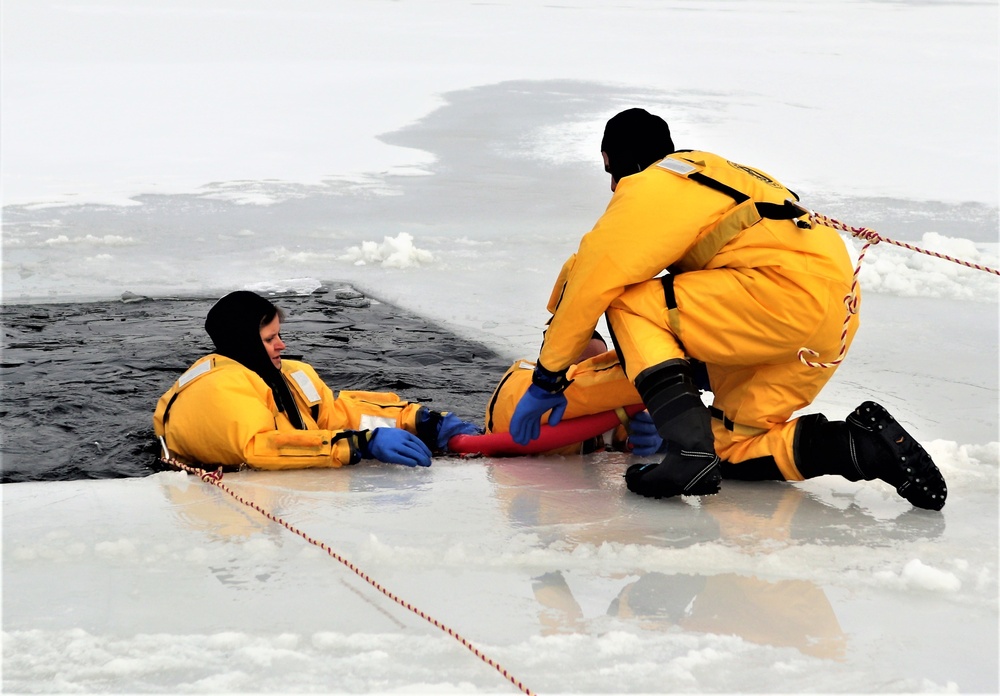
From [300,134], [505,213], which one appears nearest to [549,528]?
[505,213]

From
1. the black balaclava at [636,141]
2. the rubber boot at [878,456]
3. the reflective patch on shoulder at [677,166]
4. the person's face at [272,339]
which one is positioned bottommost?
the rubber boot at [878,456]

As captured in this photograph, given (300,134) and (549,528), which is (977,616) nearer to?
(549,528)

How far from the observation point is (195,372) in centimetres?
389

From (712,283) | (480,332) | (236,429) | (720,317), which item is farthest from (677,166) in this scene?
(480,332)

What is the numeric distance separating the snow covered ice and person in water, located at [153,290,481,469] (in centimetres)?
14

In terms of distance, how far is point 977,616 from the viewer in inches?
103

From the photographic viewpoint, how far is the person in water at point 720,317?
334cm

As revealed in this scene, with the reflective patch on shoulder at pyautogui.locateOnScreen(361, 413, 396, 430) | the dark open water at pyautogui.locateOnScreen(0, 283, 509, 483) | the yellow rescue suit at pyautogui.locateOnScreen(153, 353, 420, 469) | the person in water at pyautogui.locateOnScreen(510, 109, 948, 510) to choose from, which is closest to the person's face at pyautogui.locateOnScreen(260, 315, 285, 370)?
the yellow rescue suit at pyautogui.locateOnScreen(153, 353, 420, 469)

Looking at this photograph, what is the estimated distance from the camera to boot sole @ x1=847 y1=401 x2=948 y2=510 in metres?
3.31

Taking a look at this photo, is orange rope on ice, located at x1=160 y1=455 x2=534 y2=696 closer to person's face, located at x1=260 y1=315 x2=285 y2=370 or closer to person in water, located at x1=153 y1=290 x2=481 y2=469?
person in water, located at x1=153 y1=290 x2=481 y2=469

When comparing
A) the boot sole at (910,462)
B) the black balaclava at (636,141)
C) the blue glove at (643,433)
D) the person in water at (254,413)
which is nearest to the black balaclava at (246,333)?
the person in water at (254,413)

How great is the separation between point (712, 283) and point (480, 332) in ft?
8.52

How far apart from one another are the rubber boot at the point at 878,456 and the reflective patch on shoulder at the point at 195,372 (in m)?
2.03

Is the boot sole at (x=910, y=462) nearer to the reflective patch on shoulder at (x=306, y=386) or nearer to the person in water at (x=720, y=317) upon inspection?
the person in water at (x=720, y=317)
